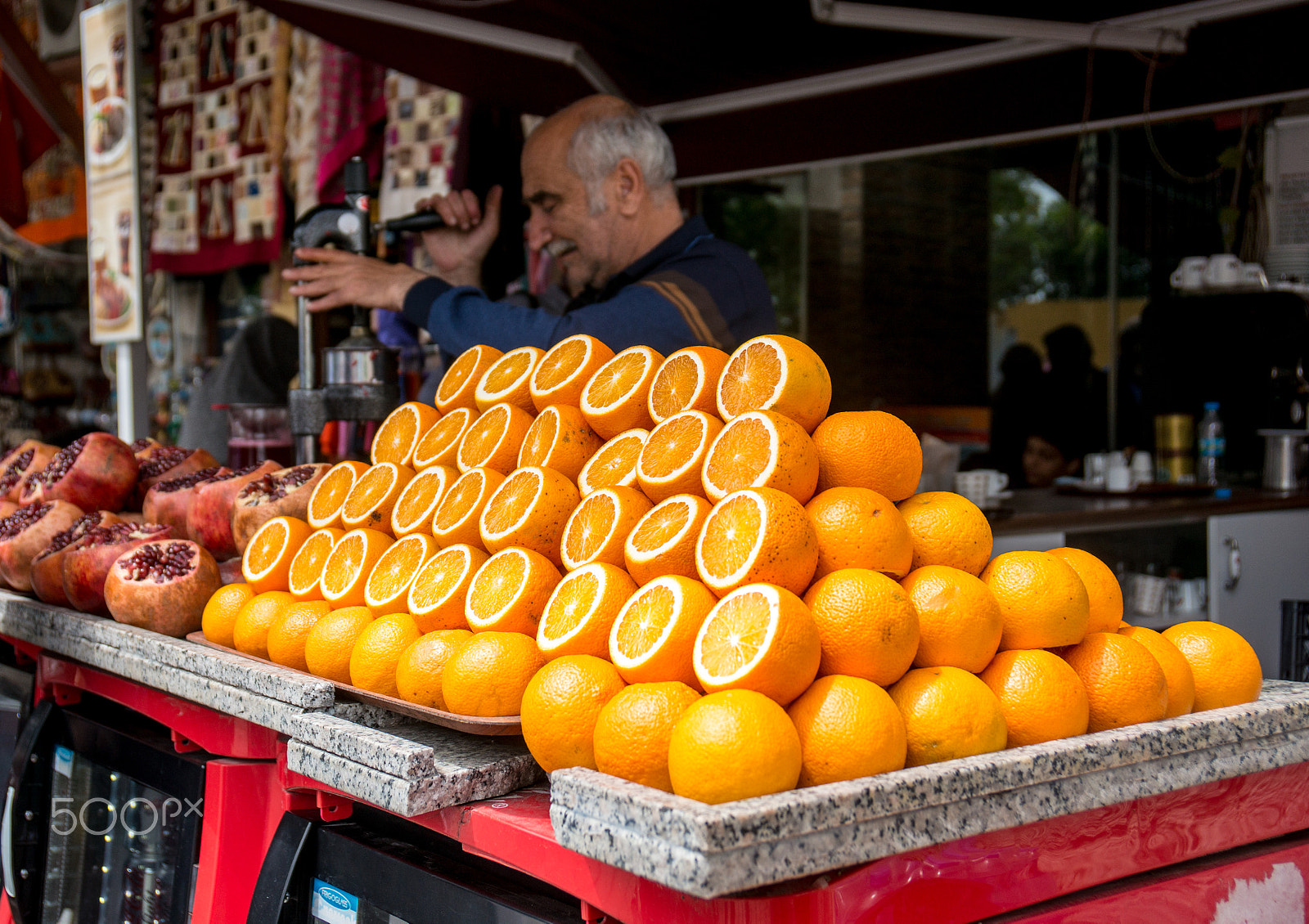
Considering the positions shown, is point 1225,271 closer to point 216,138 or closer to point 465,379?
point 465,379

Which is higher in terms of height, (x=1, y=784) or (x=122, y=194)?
(x=122, y=194)

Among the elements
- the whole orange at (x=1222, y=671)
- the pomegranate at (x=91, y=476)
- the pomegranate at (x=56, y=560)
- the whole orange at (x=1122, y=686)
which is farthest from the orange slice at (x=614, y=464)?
the pomegranate at (x=91, y=476)

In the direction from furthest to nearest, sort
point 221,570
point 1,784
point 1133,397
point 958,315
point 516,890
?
point 958,315, point 1133,397, point 1,784, point 221,570, point 516,890

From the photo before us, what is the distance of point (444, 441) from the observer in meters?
1.70

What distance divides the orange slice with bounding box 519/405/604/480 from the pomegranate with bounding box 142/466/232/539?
2.71 ft

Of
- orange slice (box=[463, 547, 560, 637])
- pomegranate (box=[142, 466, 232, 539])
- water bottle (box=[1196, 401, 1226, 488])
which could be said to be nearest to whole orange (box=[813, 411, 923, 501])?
orange slice (box=[463, 547, 560, 637])

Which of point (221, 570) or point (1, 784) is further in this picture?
point (1, 784)

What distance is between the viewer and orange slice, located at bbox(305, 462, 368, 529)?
169cm

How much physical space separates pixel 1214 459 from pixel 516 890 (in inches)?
165

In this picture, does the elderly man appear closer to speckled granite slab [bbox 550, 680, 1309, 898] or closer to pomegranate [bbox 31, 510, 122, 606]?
pomegranate [bbox 31, 510, 122, 606]

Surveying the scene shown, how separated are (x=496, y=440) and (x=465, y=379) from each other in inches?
12.3

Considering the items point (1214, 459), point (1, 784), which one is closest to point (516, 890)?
point (1, 784)

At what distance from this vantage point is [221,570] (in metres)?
1.84

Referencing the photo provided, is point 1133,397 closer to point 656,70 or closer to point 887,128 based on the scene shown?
point 887,128
